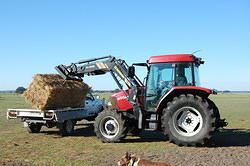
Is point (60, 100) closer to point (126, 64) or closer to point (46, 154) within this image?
point (126, 64)

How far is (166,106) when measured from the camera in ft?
31.6

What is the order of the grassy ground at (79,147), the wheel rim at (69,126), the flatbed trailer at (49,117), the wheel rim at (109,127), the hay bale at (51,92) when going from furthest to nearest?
the wheel rim at (69,126) < the hay bale at (51,92) < the flatbed trailer at (49,117) < the wheel rim at (109,127) < the grassy ground at (79,147)

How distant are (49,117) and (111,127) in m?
2.43

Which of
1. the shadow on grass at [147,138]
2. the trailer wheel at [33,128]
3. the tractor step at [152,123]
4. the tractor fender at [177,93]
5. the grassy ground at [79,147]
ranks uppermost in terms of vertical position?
the tractor fender at [177,93]

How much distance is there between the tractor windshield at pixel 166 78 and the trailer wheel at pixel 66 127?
3.49 meters

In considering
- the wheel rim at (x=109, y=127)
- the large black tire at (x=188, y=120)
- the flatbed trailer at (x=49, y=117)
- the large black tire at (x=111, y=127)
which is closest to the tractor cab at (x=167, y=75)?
the large black tire at (x=188, y=120)

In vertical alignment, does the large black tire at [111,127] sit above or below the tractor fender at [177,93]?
below

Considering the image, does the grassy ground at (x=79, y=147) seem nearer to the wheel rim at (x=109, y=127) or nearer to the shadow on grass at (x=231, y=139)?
the shadow on grass at (x=231, y=139)

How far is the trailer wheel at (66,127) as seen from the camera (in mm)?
11406

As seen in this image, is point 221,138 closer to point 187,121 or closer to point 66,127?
point 187,121

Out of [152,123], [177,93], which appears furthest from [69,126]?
[177,93]

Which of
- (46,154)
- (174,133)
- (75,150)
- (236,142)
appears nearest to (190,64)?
(174,133)

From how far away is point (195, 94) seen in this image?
941 centimetres

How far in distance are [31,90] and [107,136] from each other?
11.5 ft
